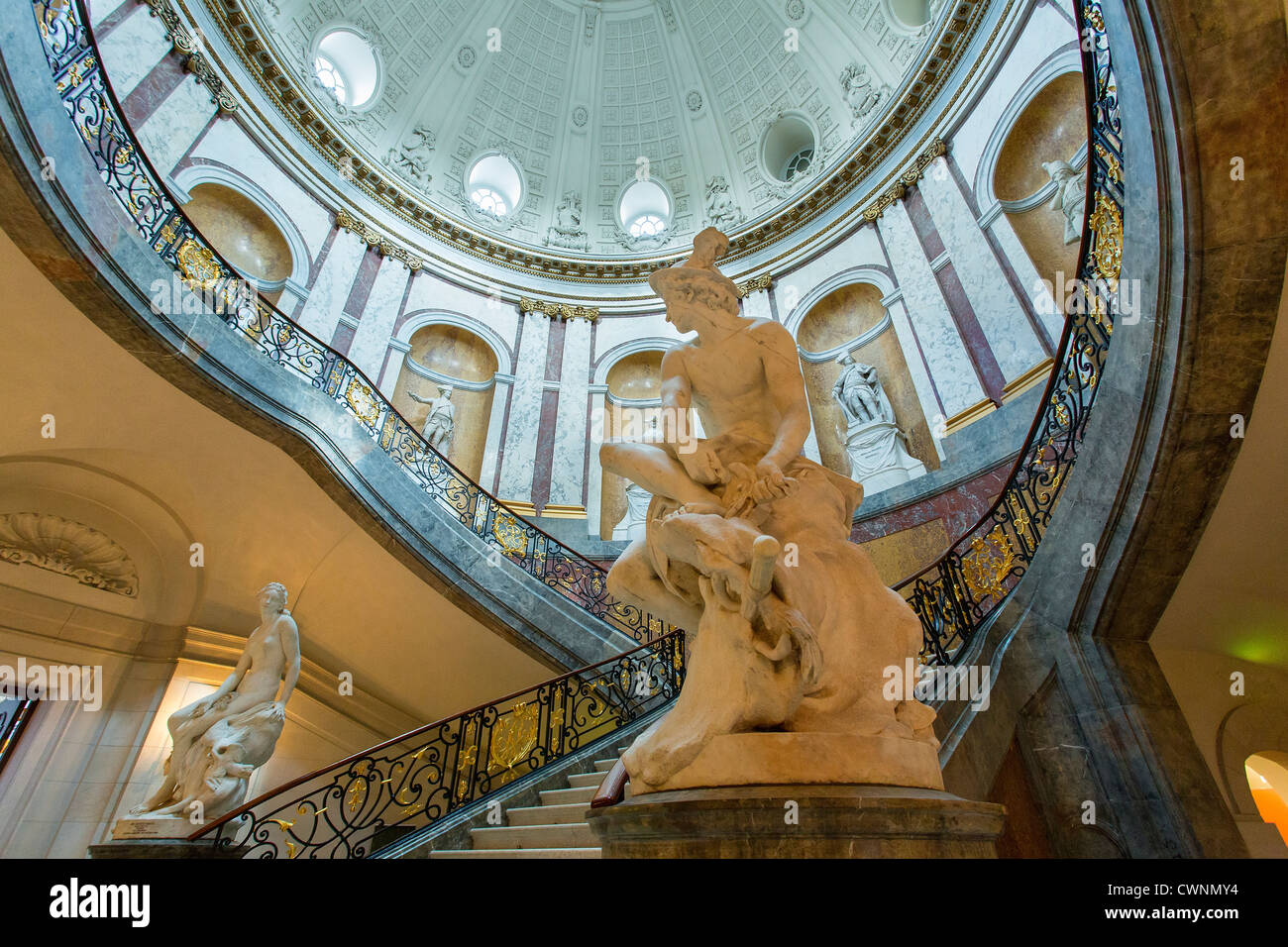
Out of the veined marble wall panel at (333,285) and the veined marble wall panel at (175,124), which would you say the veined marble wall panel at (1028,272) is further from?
the veined marble wall panel at (175,124)

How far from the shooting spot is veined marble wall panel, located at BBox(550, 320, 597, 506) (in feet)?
40.8

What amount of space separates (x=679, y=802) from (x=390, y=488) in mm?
5611

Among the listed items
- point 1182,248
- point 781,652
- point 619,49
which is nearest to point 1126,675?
point 1182,248

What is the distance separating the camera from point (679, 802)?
170 cm

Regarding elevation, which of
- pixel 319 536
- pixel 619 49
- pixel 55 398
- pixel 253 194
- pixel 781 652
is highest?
pixel 619 49

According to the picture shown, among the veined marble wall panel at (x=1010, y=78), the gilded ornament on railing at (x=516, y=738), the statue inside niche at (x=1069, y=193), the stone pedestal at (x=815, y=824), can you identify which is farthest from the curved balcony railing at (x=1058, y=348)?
the veined marble wall panel at (x=1010, y=78)

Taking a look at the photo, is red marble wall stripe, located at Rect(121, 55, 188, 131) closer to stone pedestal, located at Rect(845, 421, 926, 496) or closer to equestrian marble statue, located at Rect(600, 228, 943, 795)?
equestrian marble statue, located at Rect(600, 228, 943, 795)

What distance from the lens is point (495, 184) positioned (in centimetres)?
1603

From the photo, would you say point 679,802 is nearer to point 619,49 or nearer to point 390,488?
point 390,488

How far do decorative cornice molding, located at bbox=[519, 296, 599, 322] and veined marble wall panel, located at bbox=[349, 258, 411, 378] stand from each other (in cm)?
252

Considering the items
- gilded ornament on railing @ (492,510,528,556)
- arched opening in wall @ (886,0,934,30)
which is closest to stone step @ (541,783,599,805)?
gilded ornament on railing @ (492,510,528,556)

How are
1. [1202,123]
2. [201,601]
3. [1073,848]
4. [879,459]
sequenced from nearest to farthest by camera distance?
1. [1202,123]
2. [1073,848]
3. [201,601]
4. [879,459]

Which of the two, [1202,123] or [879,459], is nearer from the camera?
[1202,123]

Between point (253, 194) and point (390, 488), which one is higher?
point (253, 194)
